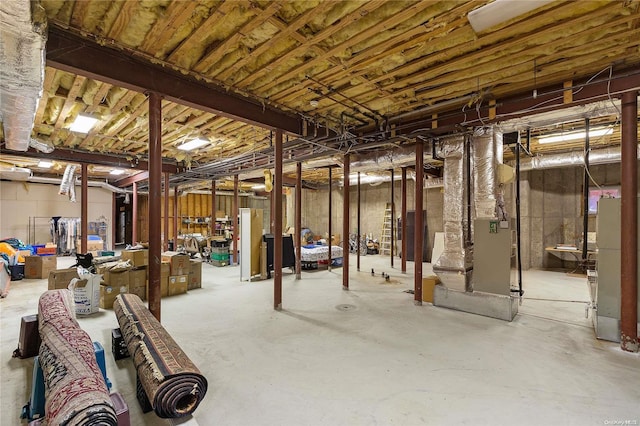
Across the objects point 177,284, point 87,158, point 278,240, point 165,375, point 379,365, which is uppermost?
point 87,158

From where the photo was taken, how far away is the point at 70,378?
160cm

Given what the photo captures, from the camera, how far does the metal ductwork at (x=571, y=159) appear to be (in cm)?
549

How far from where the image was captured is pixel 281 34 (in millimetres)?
2461

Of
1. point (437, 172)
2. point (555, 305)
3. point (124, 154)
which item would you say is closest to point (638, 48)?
point (555, 305)

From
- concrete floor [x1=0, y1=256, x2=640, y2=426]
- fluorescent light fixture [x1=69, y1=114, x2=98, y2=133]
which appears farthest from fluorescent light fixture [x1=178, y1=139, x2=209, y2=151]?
concrete floor [x1=0, y1=256, x2=640, y2=426]

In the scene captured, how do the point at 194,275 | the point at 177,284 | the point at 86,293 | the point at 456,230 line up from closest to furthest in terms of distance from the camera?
the point at 86,293, the point at 456,230, the point at 177,284, the point at 194,275

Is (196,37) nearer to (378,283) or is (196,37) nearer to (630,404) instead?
(630,404)

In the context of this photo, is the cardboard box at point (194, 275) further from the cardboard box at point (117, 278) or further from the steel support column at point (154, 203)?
the steel support column at point (154, 203)

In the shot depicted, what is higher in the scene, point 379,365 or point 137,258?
point 137,258

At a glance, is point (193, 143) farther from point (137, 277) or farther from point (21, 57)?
point (21, 57)

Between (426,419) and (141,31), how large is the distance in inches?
143

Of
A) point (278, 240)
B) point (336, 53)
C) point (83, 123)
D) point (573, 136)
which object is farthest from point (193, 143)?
point (573, 136)

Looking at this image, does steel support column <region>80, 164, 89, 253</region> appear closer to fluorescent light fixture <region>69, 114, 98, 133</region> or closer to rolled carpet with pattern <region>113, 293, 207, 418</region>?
fluorescent light fixture <region>69, 114, 98, 133</region>

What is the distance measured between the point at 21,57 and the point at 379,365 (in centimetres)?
361
